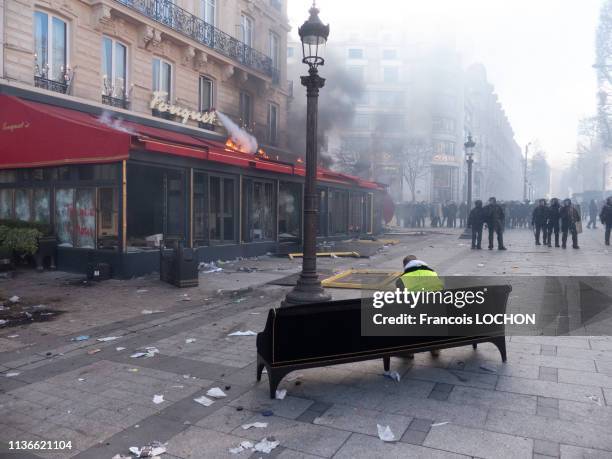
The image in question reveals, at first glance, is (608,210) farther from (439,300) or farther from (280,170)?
(439,300)

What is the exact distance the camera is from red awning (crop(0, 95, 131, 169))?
10281 mm

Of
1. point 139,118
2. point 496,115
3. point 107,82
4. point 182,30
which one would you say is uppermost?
point 496,115

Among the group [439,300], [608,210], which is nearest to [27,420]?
[439,300]

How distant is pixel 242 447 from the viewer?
11.2 ft

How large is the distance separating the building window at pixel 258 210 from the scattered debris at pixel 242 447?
11.3 m

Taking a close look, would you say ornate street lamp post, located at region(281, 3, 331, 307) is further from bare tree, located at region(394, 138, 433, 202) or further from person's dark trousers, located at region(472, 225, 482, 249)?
bare tree, located at region(394, 138, 433, 202)

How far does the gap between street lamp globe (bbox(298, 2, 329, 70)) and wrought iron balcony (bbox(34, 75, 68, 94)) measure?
832 centimetres

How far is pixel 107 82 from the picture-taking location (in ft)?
46.8

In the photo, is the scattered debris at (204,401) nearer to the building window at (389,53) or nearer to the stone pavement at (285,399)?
the stone pavement at (285,399)

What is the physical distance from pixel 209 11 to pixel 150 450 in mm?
17816

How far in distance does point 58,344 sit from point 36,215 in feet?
23.9

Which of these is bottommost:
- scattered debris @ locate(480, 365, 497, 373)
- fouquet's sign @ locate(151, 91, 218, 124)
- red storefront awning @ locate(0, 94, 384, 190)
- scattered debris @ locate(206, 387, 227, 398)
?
scattered debris @ locate(206, 387, 227, 398)

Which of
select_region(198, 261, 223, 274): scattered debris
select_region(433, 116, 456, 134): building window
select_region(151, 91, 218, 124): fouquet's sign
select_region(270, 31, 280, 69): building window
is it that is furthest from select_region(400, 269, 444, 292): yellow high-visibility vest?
select_region(433, 116, 456, 134): building window

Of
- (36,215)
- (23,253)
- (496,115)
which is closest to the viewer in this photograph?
(23,253)
